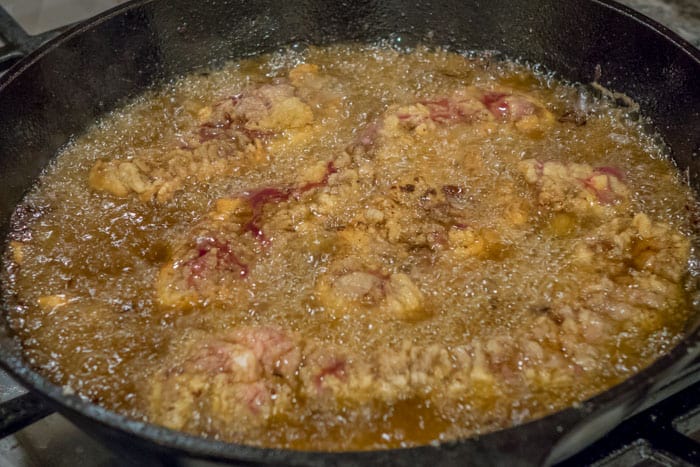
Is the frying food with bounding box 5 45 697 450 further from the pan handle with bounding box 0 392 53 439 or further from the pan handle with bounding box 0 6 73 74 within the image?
the pan handle with bounding box 0 6 73 74

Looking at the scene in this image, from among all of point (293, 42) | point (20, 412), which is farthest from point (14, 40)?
point (20, 412)

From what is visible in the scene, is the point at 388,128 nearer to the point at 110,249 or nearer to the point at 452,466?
the point at 110,249

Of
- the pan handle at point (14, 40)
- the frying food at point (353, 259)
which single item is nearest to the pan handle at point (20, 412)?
the frying food at point (353, 259)

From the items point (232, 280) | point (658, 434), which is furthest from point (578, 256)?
point (232, 280)

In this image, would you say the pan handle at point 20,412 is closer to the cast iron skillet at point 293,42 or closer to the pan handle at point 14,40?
the cast iron skillet at point 293,42

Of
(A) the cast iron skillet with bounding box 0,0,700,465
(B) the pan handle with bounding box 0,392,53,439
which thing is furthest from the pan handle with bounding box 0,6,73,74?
(B) the pan handle with bounding box 0,392,53,439
